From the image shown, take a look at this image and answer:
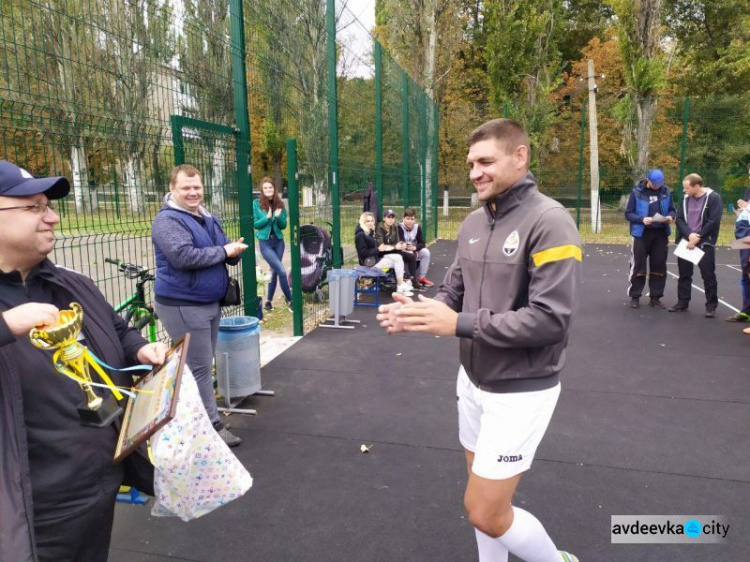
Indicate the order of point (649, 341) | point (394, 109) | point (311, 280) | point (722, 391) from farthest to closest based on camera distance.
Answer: point (394, 109) → point (311, 280) → point (649, 341) → point (722, 391)

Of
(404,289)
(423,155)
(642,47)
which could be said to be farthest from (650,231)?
(642,47)

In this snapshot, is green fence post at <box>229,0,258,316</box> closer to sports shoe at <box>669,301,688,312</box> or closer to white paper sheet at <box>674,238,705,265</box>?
white paper sheet at <box>674,238,705,265</box>

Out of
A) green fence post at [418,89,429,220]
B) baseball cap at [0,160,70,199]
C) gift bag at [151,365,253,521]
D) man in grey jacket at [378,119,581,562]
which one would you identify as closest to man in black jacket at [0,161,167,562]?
baseball cap at [0,160,70,199]

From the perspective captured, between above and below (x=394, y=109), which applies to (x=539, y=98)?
above

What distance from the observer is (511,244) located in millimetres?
2088

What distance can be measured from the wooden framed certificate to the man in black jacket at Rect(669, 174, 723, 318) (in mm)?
7763

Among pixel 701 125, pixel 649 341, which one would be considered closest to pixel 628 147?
pixel 701 125

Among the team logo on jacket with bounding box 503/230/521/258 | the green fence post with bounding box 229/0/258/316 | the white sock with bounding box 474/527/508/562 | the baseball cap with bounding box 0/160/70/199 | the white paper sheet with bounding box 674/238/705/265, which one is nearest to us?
the baseball cap with bounding box 0/160/70/199

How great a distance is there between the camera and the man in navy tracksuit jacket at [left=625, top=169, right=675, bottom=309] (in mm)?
7832

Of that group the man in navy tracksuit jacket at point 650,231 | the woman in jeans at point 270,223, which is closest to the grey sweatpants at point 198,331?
the woman in jeans at point 270,223

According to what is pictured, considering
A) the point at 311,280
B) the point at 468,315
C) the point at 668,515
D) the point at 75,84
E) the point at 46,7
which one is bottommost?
the point at 668,515

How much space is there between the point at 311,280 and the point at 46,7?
18.0ft

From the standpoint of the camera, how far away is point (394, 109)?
11859mm

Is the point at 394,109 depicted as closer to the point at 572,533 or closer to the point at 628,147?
the point at 572,533
